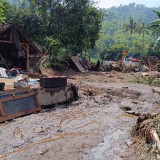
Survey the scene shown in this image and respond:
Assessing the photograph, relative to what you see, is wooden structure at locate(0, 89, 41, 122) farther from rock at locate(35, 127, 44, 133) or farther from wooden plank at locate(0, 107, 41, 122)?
rock at locate(35, 127, 44, 133)

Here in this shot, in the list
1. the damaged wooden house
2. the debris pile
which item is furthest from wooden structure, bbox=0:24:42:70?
the debris pile

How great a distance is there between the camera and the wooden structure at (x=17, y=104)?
9.51m

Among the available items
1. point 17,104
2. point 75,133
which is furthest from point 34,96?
point 75,133

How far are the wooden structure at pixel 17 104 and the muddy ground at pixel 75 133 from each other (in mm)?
285

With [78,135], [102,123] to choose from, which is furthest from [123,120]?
[78,135]

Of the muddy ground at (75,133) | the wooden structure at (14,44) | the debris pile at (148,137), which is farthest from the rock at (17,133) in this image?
the wooden structure at (14,44)

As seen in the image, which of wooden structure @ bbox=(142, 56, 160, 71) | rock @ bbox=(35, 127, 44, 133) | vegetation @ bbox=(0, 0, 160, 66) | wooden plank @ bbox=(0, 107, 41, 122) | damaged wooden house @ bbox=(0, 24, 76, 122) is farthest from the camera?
wooden structure @ bbox=(142, 56, 160, 71)

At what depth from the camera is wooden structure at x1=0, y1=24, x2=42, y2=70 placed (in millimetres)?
17516

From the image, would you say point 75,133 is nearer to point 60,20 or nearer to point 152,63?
point 60,20

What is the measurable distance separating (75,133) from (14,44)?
11.8 meters

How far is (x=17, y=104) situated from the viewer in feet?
32.9

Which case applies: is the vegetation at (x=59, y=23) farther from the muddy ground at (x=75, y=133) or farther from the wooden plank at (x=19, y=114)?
the wooden plank at (x=19, y=114)

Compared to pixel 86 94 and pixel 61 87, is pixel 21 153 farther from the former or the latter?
pixel 86 94

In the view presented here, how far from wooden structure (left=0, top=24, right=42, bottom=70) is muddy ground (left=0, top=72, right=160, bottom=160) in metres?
7.05
